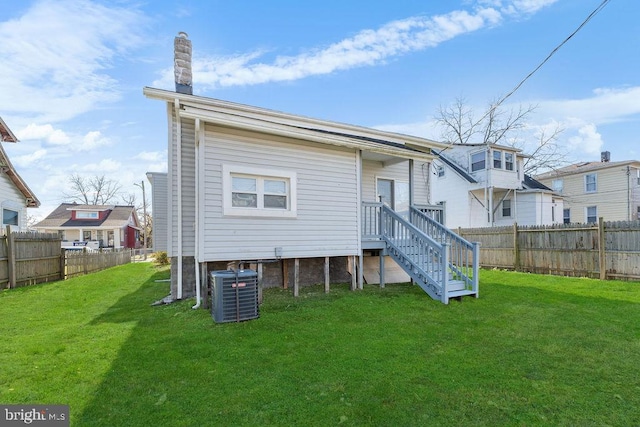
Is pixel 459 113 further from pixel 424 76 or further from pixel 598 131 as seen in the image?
pixel 424 76

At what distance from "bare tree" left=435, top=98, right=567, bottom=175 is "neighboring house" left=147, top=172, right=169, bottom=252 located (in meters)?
23.9

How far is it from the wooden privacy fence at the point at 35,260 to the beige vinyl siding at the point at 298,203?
735 centimetres

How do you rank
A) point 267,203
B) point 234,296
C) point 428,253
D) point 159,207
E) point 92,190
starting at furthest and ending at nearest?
point 92,190 → point 159,207 → point 428,253 → point 267,203 → point 234,296

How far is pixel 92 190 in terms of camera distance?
43344mm

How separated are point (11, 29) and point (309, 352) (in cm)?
1147

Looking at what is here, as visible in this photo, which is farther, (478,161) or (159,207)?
(478,161)

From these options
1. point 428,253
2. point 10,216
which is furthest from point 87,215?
point 428,253

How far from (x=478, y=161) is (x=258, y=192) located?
1563cm

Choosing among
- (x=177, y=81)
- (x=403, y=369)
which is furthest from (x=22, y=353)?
(x=177, y=81)

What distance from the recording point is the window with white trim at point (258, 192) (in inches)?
259

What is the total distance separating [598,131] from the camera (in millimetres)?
22438

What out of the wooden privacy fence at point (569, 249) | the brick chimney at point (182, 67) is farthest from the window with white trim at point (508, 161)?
the brick chimney at point (182, 67)

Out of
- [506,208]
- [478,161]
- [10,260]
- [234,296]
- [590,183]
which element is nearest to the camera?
[234,296]

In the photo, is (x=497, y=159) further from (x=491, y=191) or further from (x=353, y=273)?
(x=353, y=273)
